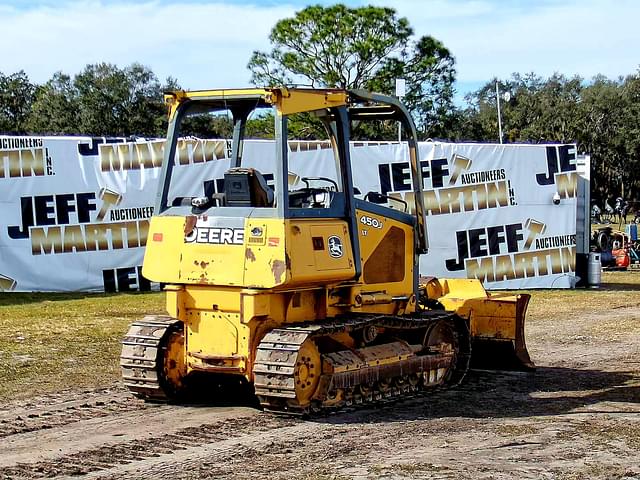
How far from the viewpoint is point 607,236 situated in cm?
3033

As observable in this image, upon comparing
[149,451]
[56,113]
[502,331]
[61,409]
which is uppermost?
[56,113]

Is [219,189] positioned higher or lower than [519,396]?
Answer: higher

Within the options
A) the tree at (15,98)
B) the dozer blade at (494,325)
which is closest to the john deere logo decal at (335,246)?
the dozer blade at (494,325)

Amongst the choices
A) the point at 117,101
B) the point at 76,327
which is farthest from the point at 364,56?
the point at 76,327

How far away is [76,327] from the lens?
51.1 ft

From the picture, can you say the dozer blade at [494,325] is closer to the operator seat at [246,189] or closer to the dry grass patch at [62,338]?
the operator seat at [246,189]

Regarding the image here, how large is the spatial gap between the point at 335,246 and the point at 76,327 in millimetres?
7498

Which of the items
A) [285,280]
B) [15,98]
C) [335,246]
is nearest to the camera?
[285,280]

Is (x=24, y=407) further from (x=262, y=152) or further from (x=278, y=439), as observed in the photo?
(x=262, y=152)

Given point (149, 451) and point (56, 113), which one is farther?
point (56, 113)

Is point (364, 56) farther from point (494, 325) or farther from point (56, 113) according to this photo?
point (494, 325)

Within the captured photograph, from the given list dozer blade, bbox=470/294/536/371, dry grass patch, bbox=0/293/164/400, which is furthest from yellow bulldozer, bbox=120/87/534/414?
dry grass patch, bbox=0/293/164/400

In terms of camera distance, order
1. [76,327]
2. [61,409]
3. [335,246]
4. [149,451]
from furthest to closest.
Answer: [76,327], [61,409], [335,246], [149,451]

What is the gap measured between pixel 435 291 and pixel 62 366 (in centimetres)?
450
